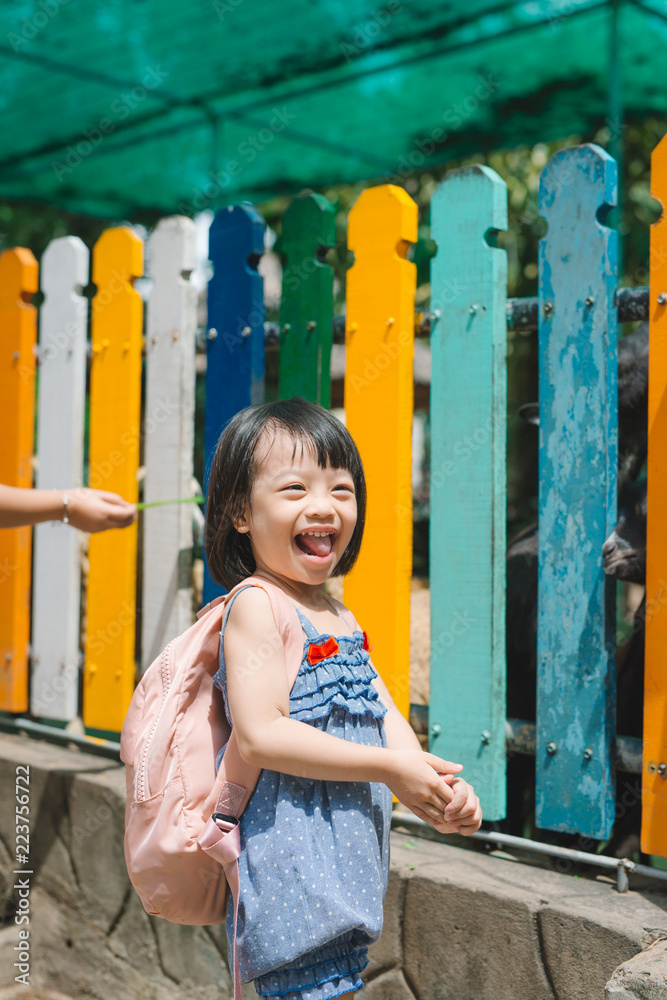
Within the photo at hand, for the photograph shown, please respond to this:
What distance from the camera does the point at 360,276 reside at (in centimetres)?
245

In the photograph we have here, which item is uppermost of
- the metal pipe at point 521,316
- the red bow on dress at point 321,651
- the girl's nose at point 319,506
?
the metal pipe at point 521,316

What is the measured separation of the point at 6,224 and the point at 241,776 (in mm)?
8456

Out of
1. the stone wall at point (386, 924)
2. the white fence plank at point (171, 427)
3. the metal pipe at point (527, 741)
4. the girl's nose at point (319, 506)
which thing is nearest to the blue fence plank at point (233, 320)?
the white fence plank at point (171, 427)

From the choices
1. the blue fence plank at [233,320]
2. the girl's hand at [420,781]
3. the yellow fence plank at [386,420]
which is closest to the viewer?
the girl's hand at [420,781]

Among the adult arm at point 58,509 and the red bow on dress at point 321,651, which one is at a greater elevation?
the adult arm at point 58,509

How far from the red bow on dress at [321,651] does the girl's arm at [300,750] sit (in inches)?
3.3

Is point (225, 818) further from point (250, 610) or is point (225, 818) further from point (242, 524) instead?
point (242, 524)

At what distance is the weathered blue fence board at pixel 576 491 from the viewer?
2061mm

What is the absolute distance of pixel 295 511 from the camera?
1.52 metres

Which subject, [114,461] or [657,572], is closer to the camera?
[657,572]

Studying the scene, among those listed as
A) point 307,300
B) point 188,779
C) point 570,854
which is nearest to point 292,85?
point 307,300

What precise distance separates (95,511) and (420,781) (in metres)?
1.10

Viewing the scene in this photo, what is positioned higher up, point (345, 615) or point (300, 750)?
point (345, 615)

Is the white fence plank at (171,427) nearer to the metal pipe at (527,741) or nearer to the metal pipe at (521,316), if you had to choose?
the metal pipe at (521,316)
